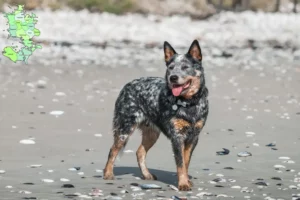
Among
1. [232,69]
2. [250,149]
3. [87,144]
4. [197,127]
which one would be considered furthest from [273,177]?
[232,69]

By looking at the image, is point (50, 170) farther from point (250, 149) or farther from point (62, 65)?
point (62, 65)

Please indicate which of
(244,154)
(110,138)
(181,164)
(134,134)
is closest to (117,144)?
(181,164)

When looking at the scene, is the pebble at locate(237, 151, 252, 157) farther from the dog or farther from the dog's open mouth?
the dog's open mouth

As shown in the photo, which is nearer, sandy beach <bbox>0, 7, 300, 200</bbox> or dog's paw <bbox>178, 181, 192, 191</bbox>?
dog's paw <bbox>178, 181, 192, 191</bbox>

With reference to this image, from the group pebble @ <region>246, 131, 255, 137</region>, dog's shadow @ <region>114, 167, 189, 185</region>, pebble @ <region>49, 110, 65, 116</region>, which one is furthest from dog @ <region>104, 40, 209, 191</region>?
pebble @ <region>49, 110, 65, 116</region>

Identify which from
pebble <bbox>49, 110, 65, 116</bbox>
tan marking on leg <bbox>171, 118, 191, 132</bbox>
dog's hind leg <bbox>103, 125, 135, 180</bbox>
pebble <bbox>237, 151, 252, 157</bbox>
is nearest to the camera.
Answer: tan marking on leg <bbox>171, 118, 191, 132</bbox>

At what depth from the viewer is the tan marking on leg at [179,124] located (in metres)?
11.6

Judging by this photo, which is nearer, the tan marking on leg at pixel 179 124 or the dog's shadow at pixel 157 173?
the tan marking on leg at pixel 179 124

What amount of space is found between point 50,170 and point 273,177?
2813 millimetres

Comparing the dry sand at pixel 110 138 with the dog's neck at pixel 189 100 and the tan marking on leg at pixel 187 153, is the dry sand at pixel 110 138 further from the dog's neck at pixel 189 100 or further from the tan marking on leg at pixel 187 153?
the dog's neck at pixel 189 100

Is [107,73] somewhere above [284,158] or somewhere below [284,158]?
above

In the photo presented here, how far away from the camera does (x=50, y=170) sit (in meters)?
12.4

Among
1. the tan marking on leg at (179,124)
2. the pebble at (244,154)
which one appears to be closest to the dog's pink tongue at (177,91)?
the tan marking on leg at (179,124)

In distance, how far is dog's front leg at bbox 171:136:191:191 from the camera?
37.3 ft
